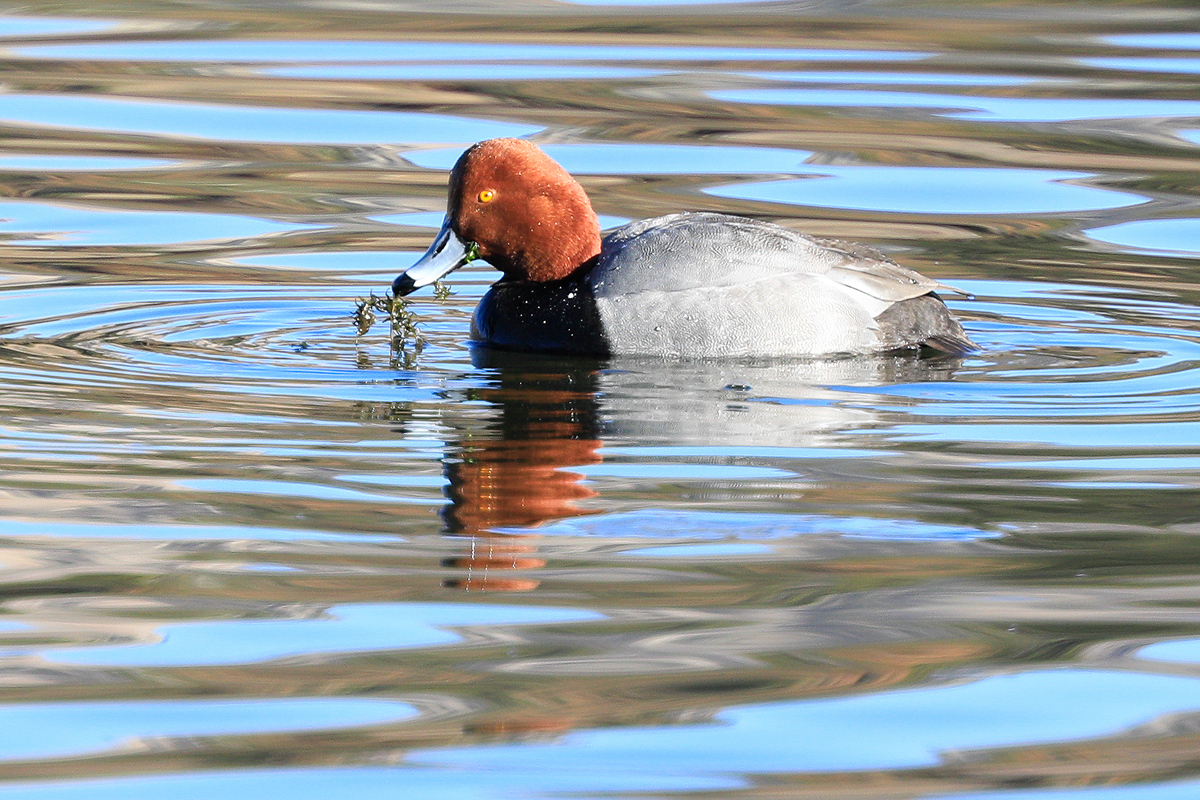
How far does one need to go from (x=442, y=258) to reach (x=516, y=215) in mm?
345

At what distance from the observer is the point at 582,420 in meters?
6.51

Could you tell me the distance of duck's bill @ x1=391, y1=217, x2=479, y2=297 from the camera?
26.4 ft

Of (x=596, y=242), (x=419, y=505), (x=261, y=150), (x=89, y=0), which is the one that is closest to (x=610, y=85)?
(x=261, y=150)

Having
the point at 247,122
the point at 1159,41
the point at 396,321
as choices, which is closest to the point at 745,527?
the point at 396,321

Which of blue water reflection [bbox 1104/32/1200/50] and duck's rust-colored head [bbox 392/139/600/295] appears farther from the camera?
blue water reflection [bbox 1104/32/1200/50]

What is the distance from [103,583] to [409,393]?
242 centimetres

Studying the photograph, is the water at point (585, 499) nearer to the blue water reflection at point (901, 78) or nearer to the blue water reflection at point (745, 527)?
the blue water reflection at point (745, 527)

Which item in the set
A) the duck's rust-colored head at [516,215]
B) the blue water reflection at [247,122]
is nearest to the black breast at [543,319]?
the duck's rust-colored head at [516,215]

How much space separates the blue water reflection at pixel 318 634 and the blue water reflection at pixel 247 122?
8415 millimetres

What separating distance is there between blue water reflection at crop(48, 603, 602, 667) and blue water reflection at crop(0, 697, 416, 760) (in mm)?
237

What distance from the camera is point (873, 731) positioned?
378 cm

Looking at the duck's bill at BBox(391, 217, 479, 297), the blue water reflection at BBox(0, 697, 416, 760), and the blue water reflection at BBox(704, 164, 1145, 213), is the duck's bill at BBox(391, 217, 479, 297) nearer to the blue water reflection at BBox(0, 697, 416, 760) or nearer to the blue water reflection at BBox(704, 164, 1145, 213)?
the blue water reflection at BBox(704, 164, 1145, 213)

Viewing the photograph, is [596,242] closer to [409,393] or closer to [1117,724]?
[409,393]

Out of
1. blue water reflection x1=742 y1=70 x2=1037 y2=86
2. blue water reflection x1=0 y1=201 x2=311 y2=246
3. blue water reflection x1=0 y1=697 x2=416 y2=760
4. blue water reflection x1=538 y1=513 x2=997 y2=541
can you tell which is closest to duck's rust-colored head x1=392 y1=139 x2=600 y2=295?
blue water reflection x1=0 y1=201 x2=311 y2=246
